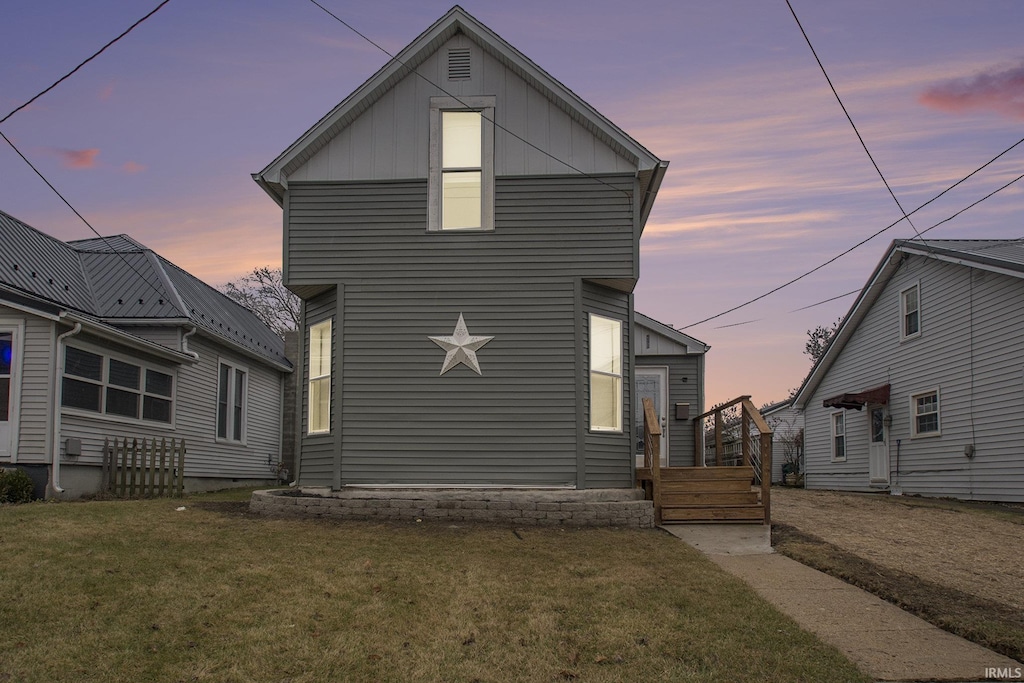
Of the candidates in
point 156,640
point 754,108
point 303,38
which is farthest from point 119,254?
point 156,640

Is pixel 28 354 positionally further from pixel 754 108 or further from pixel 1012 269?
pixel 1012 269

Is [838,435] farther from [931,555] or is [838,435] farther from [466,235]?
[466,235]

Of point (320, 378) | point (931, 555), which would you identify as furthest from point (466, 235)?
point (931, 555)

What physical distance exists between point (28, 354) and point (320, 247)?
542 cm

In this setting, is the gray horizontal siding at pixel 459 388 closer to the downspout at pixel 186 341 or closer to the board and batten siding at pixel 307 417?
the board and batten siding at pixel 307 417

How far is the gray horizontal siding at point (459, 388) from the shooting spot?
502 inches

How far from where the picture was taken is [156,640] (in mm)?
6449

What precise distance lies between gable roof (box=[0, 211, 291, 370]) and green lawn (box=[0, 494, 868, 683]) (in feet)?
25.2

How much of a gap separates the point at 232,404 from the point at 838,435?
55.1 feet

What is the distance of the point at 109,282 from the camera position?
1933cm

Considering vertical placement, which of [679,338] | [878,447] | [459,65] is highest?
[459,65]

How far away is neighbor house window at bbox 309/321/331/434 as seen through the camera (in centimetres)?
1366

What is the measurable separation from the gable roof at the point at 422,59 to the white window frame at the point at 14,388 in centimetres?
497

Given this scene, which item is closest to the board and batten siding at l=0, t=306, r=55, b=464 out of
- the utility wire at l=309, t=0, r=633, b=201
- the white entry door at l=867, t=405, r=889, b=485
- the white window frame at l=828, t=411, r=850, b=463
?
the utility wire at l=309, t=0, r=633, b=201
